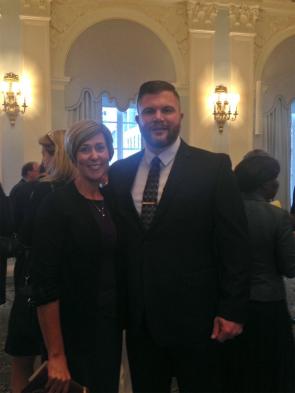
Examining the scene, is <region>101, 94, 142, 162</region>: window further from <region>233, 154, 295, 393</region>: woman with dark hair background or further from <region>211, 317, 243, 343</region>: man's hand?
<region>211, 317, 243, 343</region>: man's hand

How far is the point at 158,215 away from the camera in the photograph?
1634mm

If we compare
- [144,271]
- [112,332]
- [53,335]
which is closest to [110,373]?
[112,332]

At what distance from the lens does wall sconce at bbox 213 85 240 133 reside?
24.4 feet

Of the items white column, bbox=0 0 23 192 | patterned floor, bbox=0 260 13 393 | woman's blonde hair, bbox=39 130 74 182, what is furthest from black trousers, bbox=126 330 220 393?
white column, bbox=0 0 23 192

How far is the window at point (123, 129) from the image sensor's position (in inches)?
308

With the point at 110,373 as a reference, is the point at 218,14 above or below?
above

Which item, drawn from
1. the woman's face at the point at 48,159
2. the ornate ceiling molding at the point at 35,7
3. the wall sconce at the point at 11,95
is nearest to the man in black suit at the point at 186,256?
the woman's face at the point at 48,159

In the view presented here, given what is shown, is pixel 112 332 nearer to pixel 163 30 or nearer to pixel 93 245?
pixel 93 245

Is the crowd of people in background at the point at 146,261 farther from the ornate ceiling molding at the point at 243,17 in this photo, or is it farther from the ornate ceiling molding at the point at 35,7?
the ornate ceiling molding at the point at 243,17

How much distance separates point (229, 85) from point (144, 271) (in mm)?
6414

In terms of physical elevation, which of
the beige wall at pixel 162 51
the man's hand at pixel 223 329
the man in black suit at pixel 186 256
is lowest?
the man's hand at pixel 223 329

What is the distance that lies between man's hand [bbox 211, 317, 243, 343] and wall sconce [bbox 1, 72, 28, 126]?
5738mm

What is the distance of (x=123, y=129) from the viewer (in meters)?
7.95

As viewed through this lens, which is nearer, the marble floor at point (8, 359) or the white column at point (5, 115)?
the marble floor at point (8, 359)
